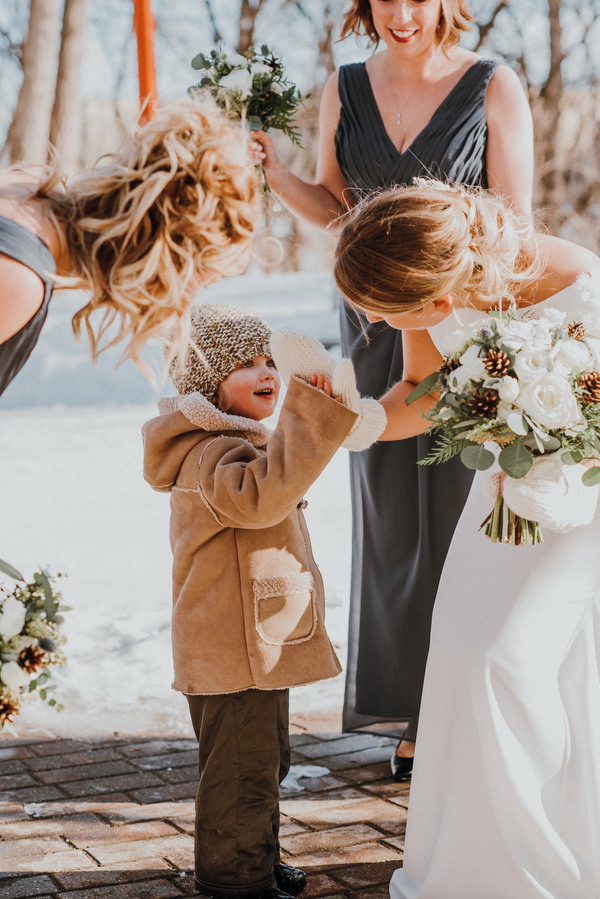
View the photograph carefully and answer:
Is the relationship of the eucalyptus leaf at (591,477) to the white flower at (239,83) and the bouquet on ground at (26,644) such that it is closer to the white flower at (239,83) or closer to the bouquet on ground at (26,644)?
the bouquet on ground at (26,644)

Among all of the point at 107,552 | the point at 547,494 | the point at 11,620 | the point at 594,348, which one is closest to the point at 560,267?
the point at 594,348

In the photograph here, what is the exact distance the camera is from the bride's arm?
3.00 metres

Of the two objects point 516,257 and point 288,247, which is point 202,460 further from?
point 288,247

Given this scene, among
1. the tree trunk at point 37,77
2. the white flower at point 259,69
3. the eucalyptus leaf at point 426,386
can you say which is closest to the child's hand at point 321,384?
the eucalyptus leaf at point 426,386

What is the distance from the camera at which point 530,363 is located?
7.40 feet

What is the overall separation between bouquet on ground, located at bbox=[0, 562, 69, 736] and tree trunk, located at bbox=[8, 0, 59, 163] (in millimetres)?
10394

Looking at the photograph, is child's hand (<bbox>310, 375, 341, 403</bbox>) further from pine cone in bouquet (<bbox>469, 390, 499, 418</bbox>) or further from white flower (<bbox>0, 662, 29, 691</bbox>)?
white flower (<bbox>0, 662, 29, 691</bbox>)

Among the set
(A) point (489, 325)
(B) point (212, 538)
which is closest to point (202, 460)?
(B) point (212, 538)

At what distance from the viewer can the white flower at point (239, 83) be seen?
3539mm

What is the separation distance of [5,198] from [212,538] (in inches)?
41.1

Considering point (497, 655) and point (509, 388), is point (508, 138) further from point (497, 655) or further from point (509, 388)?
point (497, 655)

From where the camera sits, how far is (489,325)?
7.78 feet

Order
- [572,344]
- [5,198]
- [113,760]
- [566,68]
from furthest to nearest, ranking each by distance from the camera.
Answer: [566,68]
[113,760]
[572,344]
[5,198]

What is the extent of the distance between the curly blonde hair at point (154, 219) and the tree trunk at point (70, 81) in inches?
425
